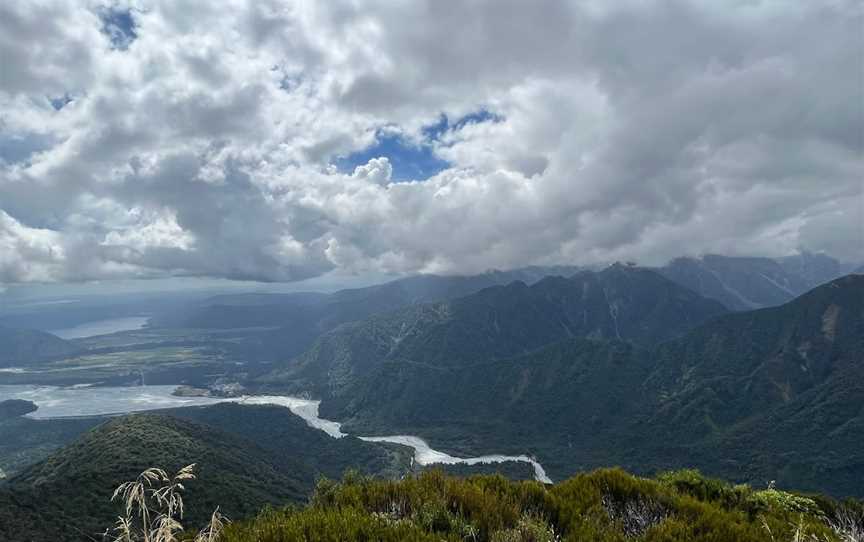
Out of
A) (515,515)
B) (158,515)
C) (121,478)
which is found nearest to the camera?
(158,515)

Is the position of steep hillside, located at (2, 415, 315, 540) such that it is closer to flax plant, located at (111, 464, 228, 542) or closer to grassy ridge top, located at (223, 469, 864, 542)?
grassy ridge top, located at (223, 469, 864, 542)

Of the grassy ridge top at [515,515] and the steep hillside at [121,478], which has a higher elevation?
the grassy ridge top at [515,515]

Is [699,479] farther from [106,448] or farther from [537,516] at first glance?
[106,448]

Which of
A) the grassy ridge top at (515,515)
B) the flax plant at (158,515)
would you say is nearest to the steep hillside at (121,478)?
the grassy ridge top at (515,515)

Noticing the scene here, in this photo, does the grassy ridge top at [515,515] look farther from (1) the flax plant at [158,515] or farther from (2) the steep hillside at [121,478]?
(2) the steep hillside at [121,478]

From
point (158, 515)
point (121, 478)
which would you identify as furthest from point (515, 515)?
point (121, 478)

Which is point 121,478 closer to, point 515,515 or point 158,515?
point 158,515

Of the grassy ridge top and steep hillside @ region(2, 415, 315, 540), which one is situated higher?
the grassy ridge top

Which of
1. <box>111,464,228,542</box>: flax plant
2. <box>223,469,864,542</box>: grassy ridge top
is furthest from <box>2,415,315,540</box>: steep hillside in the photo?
<box>111,464,228,542</box>: flax plant

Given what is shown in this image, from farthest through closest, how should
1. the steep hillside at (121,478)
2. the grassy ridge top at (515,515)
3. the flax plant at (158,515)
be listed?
the steep hillside at (121,478) < the grassy ridge top at (515,515) < the flax plant at (158,515)

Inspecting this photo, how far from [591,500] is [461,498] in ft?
14.5

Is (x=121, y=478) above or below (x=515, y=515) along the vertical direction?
below

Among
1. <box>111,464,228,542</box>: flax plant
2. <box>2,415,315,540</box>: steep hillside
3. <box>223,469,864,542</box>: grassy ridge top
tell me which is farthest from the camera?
<box>2,415,315,540</box>: steep hillside

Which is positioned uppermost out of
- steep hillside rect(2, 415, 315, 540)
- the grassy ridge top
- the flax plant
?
the flax plant
